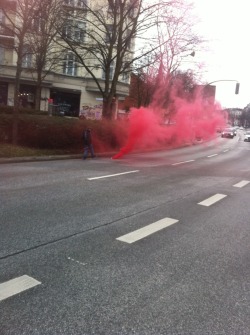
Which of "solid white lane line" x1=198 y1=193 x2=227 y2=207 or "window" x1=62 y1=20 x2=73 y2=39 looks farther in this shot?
"window" x1=62 y1=20 x2=73 y2=39

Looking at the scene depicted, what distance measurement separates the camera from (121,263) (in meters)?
4.63

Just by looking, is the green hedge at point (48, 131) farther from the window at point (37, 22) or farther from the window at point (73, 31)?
the window at point (73, 31)

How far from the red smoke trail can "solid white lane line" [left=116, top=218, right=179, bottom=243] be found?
42.6 feet

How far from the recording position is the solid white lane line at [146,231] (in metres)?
5.61

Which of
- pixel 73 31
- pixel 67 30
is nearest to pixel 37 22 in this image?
pixel 67 30

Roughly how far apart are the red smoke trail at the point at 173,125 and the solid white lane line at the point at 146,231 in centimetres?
1298

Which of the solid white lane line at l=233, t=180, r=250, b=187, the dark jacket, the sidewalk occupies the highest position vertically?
the dark jacket

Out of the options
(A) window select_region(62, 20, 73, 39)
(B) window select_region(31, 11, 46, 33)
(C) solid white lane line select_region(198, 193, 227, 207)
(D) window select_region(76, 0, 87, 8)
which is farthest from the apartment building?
(C) solid white lane line select_region(198, 193, 227, 207)

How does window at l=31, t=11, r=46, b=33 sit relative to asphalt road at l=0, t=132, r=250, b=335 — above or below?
above

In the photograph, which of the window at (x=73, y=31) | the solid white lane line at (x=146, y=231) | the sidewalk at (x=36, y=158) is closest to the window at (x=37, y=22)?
the window at (x=73, y=31)

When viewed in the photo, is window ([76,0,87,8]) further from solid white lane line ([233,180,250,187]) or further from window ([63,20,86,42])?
solid white lane line ([233,180,250,187])

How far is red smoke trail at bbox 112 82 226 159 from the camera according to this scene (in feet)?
72.0

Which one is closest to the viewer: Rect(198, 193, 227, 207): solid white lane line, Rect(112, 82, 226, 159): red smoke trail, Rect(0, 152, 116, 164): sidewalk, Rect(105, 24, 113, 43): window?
Rect(198, 193, 227, 207): solid white lane line

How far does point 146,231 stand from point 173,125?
68.7ft
